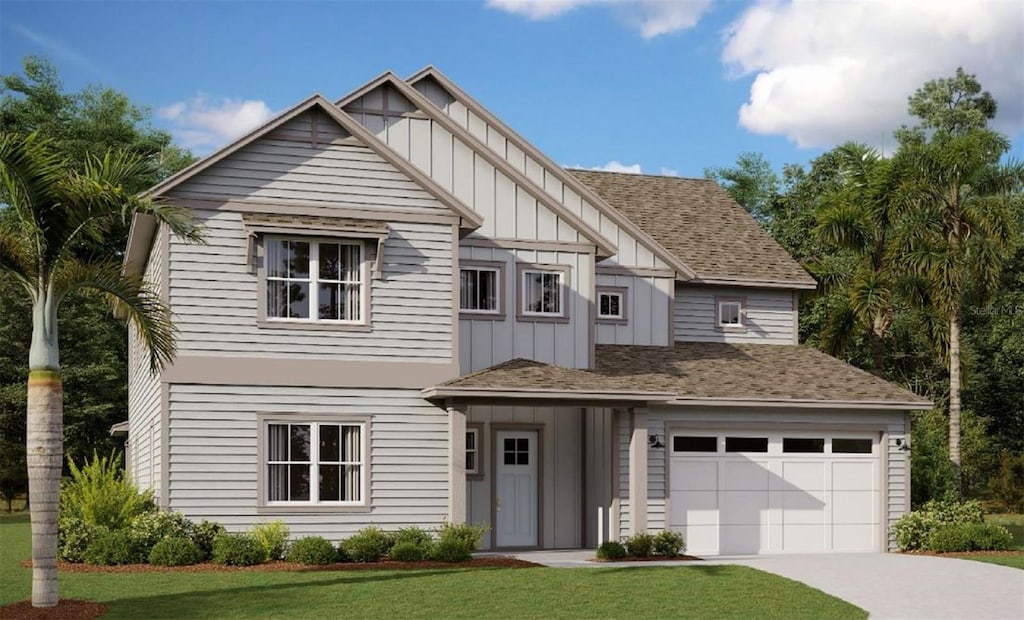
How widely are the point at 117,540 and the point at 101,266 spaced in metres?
5.37

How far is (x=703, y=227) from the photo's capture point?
3312cm

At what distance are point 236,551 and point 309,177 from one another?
6515mm

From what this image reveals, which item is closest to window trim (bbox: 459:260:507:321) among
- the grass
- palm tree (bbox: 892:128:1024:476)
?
the grass

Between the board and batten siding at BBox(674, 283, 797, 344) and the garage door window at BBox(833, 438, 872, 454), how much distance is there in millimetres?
5010

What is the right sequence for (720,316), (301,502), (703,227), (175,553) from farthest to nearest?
(703,227)
(720,316)
(301,502)
(175,553)

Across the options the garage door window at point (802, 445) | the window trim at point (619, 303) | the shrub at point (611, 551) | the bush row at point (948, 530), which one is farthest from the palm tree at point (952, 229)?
the shrub at point (611, 551)

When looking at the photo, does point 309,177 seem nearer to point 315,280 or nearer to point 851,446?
point 315,280

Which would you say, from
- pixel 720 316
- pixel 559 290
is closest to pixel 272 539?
pixel 559 290

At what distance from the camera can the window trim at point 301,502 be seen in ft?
71.8

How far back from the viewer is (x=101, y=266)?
16891 millimetres

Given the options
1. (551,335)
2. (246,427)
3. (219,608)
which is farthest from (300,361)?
(219,608)

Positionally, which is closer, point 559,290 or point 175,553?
point 175,553

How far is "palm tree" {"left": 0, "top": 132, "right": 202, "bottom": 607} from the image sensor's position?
1553 centimetres

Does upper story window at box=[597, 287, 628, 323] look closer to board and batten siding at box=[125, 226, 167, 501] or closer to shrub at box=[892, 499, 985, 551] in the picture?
shrub at box=[892, 499, 985, 551]
